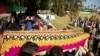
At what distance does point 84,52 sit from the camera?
24.1 ft

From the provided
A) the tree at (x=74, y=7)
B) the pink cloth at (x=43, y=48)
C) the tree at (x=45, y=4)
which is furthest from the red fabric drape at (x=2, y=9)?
the pink cloth at (x=43, y=48)

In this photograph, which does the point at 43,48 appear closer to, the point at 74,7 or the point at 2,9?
the point at 2,9

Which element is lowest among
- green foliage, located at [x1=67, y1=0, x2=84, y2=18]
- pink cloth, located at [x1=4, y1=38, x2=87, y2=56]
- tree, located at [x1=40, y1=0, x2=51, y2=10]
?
green foliage, located at [x1=67, y1=0, x2=84, y2=18]

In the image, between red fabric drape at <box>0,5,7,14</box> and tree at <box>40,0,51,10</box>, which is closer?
red fabric drape at <box>0,5,7,14</box>

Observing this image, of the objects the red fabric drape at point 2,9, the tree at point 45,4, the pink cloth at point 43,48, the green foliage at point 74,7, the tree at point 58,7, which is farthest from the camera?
the green foliage at point 74,7

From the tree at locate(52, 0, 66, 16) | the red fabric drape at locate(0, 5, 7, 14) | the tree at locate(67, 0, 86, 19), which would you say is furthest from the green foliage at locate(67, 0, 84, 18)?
the red fabric drape at locate(0, 5, 7, 14)

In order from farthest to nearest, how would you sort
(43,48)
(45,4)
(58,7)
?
(58,7), (45,4), (43,48)

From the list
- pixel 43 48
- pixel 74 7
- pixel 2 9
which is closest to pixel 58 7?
pixel 74 7

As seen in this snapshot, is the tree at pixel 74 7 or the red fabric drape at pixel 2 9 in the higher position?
the red fabric drape at pixel 2 9

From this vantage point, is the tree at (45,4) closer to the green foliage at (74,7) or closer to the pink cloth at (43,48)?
Result: the green foliage at (74,7)

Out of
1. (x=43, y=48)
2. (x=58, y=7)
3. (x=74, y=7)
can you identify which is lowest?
(x=74, y=7)

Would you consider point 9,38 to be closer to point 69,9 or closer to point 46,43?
point 46,43

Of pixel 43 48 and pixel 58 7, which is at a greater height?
pixel 43 48

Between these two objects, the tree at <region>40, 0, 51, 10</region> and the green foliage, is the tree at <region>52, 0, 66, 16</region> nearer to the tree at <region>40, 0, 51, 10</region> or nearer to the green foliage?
the tree at <region>40, 0, 51, 10</region>
